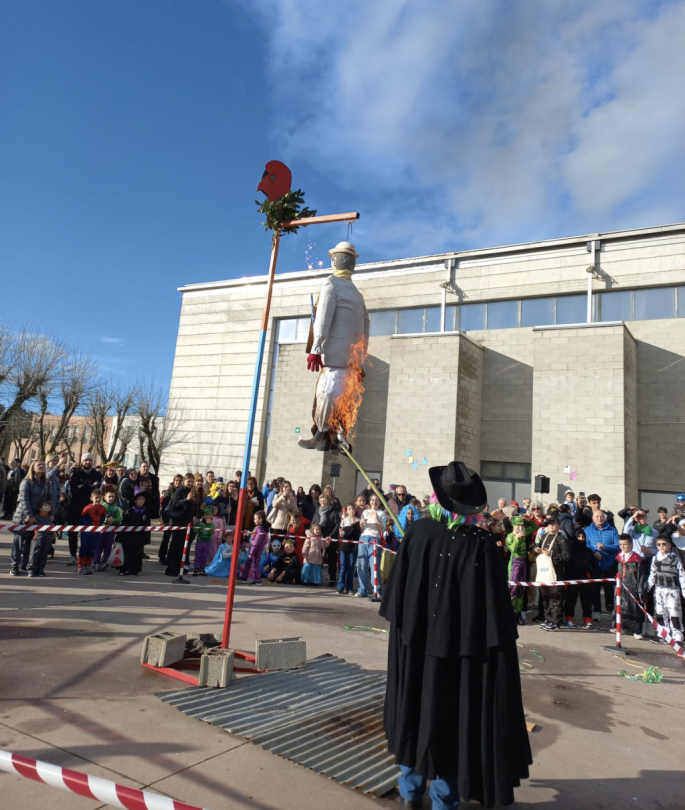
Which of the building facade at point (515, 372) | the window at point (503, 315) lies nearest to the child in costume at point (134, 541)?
the building facade at point (515, 372)

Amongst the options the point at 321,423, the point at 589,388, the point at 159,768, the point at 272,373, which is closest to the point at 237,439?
the point at 272,373

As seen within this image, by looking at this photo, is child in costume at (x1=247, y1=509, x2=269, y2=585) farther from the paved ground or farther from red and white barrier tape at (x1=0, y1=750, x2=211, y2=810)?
red and white barrier tape at (x1=0, y1=750, x2=211, y2=810)

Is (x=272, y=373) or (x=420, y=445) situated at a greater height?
(x=272, y=373)

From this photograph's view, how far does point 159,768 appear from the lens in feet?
10.3

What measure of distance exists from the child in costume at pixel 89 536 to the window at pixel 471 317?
17481mm

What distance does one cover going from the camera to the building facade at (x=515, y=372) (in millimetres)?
18562

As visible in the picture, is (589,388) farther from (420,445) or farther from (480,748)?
(480,748)

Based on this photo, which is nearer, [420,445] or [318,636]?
[318,636]

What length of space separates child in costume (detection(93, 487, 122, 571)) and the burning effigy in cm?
595

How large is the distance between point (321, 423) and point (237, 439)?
75.2 feet

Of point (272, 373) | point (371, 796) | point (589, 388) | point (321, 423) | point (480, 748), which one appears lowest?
point (371, 796)

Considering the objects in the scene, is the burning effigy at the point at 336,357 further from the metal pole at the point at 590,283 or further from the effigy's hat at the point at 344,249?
the metal pole at the point at 590,283

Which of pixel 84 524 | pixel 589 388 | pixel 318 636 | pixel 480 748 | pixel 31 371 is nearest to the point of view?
pixel 480 748

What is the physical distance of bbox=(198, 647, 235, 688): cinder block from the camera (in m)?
4.51
